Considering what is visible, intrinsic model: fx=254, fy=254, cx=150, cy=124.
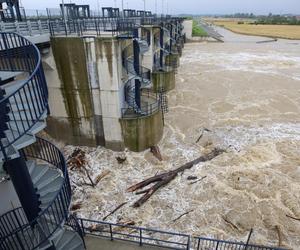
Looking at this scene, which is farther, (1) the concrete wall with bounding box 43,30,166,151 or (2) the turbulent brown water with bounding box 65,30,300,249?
(1) the concrete wall with bounding box 43,30,166,151

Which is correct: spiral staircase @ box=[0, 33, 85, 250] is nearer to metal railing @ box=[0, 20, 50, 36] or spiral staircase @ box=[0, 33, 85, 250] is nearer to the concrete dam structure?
metal railing @ box=[0, 20, 50, 36]

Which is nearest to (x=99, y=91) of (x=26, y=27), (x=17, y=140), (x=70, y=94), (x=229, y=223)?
(x=70, y=94)

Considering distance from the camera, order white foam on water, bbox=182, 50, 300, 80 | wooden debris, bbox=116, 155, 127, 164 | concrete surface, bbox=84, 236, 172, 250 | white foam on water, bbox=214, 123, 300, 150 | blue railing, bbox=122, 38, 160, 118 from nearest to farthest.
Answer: concrete surface, bbox=84, 236, 172, 250 → wooden debris, bbox=116, 155, 127, 164 → blue railing, bbox=122, 38, 160, 118 → white foam on water, bbox=214, 123, 300, 150 → white foam on water, bbox=182, 50, 300, 80

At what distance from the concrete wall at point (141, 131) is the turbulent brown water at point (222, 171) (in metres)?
0.62

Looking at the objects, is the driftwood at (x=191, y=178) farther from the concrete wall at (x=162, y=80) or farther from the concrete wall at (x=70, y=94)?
the concrete wall at (x=162, y=80)

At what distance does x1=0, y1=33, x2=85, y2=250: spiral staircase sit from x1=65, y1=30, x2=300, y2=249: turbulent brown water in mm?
5755

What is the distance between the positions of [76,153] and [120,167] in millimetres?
3170

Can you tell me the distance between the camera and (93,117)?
53.5 feet

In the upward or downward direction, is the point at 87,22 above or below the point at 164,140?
above

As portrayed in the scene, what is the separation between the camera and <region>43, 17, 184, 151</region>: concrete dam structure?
47.2ft

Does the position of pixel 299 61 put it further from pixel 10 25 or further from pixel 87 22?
pixel 10 25

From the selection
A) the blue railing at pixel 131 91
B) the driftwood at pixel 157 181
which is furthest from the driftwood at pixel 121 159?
the blue railing at pixel 131 91

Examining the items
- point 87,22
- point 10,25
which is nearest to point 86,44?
point 10,25

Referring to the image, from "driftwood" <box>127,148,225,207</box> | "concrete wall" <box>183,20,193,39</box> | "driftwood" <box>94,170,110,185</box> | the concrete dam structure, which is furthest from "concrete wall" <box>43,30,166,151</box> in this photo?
"concrete wall" <box>183,20,193,39</box>
